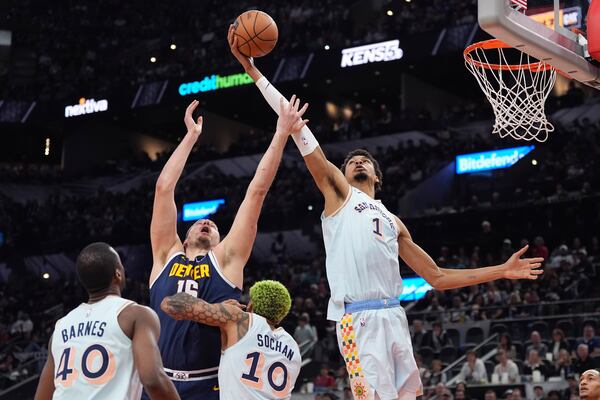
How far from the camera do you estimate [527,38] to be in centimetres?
656

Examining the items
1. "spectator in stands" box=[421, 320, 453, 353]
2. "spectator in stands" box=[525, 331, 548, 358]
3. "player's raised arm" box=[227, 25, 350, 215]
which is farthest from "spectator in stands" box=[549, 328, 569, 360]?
"player's raised arm" box=[227, 25, 350, 215]

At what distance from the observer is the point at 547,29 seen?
6949 millimetres

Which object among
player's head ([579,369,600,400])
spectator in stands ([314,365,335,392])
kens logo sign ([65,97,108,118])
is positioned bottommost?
spectator in stands ([314,365,335,392])

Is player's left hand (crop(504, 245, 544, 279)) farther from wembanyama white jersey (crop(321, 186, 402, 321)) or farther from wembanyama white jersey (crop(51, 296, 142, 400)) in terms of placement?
wembanyama white jersey (crop(51, 296, 142, 400))

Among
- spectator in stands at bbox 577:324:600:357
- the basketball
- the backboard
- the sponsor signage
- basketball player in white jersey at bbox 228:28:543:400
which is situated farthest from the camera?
the sponsor signage

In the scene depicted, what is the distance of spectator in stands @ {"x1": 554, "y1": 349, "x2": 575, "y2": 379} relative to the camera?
1317cm

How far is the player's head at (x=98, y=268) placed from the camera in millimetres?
4148

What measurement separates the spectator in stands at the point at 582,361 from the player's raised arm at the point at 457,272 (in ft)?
25.0

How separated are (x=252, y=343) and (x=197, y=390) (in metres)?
0.53

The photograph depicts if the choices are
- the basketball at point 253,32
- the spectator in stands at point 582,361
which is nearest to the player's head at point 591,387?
the basketball at point 253,32

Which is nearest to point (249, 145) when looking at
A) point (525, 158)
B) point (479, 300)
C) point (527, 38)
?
point (525, 158)

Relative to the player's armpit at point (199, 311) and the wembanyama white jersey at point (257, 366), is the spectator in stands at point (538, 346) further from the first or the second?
the player's armpit at point (199, 311)

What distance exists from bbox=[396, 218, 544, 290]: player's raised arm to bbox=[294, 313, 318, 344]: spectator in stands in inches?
445

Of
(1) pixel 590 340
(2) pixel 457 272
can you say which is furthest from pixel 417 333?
(2) pixel 457 272
